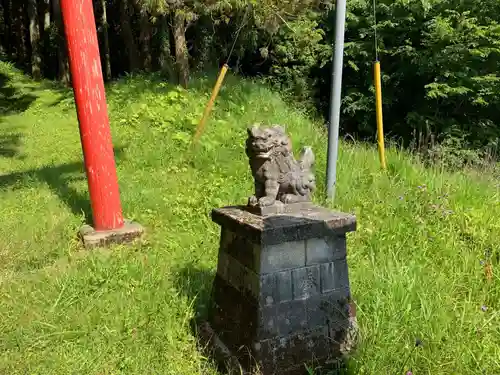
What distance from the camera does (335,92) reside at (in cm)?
464

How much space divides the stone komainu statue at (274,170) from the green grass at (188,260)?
3.06 ft

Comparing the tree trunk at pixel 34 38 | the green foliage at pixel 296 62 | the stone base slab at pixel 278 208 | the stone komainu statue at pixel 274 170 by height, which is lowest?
the stone base slab at pixel 278 208

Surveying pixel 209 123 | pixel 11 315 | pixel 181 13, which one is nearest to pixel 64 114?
pixel 181 13

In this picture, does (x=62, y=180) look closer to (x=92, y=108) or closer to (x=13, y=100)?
(x=92, y=108)

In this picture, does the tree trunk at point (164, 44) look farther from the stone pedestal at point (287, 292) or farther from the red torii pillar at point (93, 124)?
the stone pedestal at point (287, 292)

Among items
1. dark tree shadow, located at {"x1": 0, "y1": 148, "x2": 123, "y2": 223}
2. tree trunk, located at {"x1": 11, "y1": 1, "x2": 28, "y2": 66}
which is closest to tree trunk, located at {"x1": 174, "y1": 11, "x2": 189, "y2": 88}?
dark tree shadow, located at {"x1": 0, "y1": 148, "x2": 123, "y2": 223}

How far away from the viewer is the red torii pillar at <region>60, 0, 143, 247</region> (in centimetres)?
433

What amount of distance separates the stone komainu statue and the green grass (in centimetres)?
93

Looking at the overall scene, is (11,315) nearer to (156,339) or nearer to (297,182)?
→ (156,339)

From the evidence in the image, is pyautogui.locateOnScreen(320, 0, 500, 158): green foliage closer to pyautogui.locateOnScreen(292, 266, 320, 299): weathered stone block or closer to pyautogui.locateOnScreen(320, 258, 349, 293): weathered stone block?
pyautogui.locateOnScreen(320, 258, 349, 293): weathered stone block

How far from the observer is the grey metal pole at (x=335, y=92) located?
4.55 meters

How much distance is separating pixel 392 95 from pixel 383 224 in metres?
8.23

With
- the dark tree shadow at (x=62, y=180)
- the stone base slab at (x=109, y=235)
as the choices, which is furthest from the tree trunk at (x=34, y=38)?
the stone base slab at (x=109, y=235)

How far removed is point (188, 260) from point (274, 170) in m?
1.49
